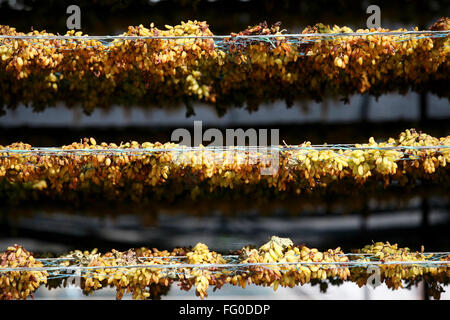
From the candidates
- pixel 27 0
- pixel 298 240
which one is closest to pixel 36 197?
pixel 27 0

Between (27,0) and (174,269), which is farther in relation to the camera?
(27,0)

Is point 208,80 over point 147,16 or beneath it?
beneath

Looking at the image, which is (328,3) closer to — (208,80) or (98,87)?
(208,80)

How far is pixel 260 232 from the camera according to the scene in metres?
5.18

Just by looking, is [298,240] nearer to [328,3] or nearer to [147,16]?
[328,3]

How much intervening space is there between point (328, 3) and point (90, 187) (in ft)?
10.6

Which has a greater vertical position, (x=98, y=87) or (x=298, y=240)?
(x=98, y=87)
